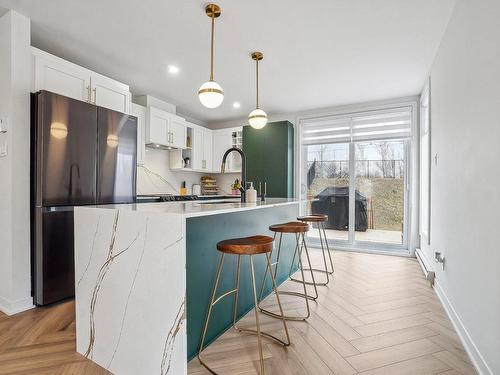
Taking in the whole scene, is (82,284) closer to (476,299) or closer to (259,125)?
(259,125)

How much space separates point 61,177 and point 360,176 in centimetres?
442

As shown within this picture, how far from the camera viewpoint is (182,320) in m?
1.35

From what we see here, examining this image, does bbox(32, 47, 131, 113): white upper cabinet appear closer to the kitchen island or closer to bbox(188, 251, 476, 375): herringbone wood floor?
the kitchen island

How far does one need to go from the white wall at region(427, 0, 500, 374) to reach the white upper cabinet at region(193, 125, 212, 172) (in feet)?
12.8

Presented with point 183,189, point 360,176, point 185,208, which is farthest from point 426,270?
point 183,189

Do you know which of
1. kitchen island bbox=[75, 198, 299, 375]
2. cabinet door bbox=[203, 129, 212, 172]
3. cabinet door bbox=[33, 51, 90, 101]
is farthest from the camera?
cabinet door bbox=[203, 129, 212, 172]

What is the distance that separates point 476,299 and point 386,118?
356 centimetres

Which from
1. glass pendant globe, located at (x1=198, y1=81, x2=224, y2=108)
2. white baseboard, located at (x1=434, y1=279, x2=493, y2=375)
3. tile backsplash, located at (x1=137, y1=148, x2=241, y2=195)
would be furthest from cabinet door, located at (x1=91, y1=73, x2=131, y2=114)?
white baseboard, located at (x1=434, y1=279, x2=493, y2=375)

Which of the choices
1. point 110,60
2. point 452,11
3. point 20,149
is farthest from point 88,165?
point 452,11

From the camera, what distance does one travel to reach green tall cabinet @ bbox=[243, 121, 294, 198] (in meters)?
5.00

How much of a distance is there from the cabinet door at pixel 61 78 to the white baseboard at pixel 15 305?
A: 191 cm

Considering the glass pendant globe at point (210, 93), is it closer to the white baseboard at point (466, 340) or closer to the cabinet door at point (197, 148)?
the white baseboard at point (466, 340)

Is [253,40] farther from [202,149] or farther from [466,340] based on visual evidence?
[466,340]

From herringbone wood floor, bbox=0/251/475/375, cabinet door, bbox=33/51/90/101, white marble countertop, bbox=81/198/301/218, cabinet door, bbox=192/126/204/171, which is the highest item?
cabinet door, bbox=33/51/90/101
